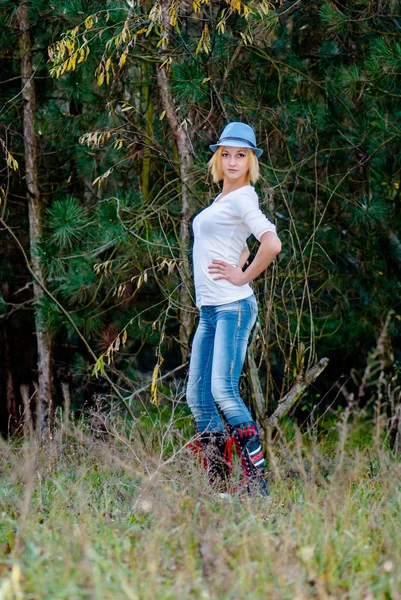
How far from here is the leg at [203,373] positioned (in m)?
3.64

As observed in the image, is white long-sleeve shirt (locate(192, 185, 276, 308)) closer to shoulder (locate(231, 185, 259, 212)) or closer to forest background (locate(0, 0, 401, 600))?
shoulder (locate(231, 185, 259, 212))

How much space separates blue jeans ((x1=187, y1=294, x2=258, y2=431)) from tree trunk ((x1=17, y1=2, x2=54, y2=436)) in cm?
216

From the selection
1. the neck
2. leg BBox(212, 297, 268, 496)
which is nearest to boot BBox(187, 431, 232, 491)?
leg BBox(212, 297, 268, 496)

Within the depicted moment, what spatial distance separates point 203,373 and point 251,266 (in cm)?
57

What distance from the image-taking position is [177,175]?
204 inches

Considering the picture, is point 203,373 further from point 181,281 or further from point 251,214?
point 181,281

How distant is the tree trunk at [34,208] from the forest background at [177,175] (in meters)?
0.01

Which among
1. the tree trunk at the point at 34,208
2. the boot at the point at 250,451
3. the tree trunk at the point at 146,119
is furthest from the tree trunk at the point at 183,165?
the tree trunk at the point at 34,208

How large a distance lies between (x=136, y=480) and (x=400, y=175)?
11.2 feet

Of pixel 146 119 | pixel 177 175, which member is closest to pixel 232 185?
pixel 177 175

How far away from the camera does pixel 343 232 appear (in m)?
6.04

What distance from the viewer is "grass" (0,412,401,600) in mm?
2273

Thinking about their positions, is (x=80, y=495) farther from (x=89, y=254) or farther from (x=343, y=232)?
(x=343, y=232)

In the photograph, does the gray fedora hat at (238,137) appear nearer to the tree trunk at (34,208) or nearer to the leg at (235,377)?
the leg at (235,377)
